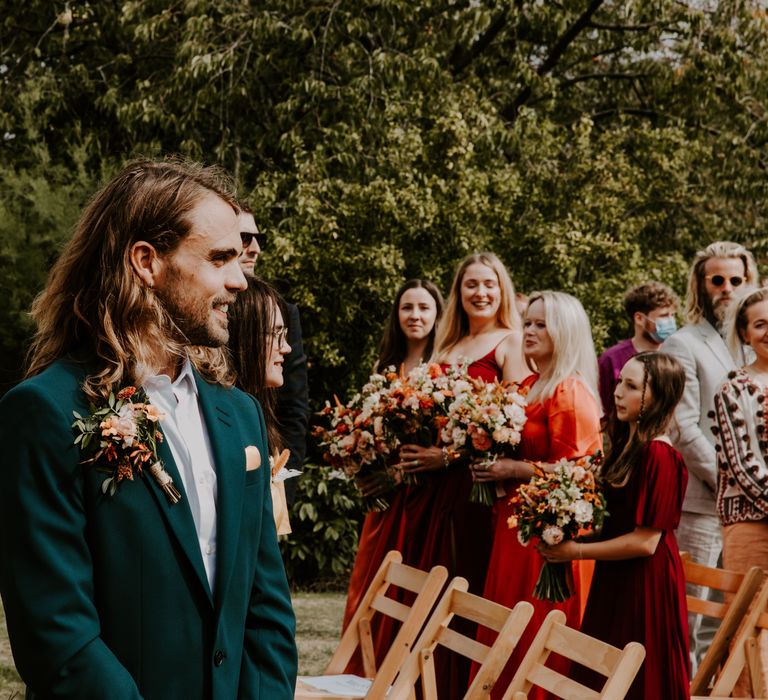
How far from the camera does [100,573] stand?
6.45ft

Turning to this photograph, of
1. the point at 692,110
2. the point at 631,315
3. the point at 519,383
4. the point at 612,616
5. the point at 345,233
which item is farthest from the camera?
the point at 692,110

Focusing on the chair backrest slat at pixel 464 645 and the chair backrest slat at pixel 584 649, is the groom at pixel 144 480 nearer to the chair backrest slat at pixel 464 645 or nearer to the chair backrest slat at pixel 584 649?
the chair backrest slat at pixel 584 649

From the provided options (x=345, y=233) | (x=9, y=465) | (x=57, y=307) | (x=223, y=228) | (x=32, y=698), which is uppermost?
(x=345, y=233)

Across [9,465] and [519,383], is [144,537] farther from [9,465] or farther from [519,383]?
[519,383]

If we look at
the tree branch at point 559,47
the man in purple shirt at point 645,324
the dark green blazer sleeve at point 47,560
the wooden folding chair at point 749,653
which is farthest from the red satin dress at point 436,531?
the tree branch at point 559,47

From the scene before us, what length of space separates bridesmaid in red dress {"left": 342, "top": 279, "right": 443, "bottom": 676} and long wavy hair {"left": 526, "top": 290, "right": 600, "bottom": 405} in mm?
1246

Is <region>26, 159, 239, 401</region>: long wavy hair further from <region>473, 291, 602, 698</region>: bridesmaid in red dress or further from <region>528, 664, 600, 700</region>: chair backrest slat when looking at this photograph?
<region>473, 291, 602, 698</region>: bridesmaid in red dress

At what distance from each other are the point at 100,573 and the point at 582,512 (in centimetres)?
273

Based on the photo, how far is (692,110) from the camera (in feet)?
47.9

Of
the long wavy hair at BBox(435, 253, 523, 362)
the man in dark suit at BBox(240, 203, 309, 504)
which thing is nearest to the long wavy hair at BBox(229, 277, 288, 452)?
the man in dark suit at BBox(240, 203, 309, 504)

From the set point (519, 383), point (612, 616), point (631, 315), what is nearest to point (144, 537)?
point (612, 616)

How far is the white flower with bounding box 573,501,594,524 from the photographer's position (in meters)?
4.32

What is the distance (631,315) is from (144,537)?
6.30m

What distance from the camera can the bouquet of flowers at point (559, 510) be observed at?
14.3 feet
